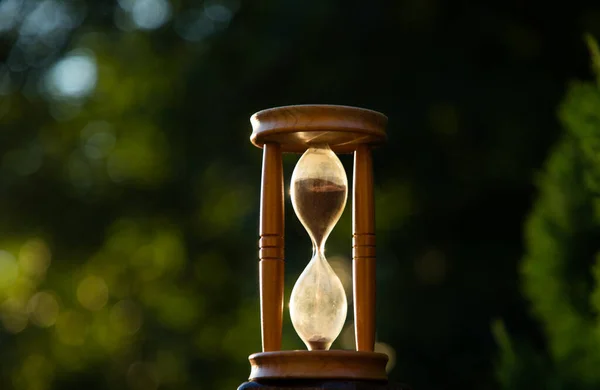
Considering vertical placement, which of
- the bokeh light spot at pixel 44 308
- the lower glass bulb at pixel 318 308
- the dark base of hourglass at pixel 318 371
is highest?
the bokeh light spot at pixel 44 308

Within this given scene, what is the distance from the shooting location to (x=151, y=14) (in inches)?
440

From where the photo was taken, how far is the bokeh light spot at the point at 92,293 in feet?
38.0

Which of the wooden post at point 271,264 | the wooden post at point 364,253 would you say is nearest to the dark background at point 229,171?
the wooden post at point 364,253

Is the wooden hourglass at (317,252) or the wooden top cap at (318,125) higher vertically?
the wooden top cap at (318,125)

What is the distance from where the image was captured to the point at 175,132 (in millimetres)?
10023

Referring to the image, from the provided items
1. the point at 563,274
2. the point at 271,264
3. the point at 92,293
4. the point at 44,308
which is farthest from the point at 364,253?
the point at 44,308

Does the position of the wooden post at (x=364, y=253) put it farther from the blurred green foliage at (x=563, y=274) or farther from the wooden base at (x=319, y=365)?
the blurred green foliage at (x=563, y=274)

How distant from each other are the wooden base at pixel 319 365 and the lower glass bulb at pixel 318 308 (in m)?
0.17

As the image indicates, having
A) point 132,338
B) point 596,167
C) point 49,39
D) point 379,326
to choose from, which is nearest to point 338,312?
point 596,167

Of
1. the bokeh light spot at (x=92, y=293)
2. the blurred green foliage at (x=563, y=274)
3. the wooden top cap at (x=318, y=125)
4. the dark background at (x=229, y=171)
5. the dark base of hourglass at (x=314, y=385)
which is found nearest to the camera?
the dark base of hourglass at (x=314, y=385)

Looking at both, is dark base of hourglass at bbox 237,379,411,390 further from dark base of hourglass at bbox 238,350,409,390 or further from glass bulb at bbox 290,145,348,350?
glass bulb at bbox 290,145,348,350

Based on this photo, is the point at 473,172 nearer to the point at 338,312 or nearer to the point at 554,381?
the point at 554,381

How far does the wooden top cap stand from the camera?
3.13 meters

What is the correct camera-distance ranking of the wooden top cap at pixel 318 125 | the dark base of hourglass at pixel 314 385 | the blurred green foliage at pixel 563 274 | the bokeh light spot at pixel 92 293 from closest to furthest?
the dark base of hourglass at pixel 314 385 → the wooden top cap at pixel 318 125 → the blurred green foliage at pixel 563 274 → the bokeh light spot at pixel 92 293
